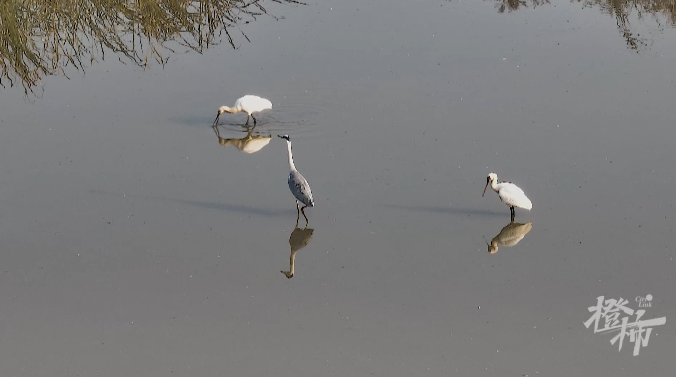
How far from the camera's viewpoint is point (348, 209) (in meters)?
12.7

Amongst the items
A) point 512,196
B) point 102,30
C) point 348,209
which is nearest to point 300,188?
point 348,209

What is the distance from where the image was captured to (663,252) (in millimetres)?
11352

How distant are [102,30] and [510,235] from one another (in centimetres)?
1055

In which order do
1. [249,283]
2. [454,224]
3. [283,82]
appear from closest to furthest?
[249,283] < [454,224] < [283,82]

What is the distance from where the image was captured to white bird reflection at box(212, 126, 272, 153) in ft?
50.4

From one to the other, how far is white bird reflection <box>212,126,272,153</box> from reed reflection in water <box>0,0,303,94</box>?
362 centimetres

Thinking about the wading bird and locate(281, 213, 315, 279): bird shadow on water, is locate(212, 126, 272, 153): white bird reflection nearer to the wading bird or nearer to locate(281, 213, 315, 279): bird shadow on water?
the wading bird

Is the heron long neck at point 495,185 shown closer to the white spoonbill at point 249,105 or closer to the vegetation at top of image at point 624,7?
the white spoonbill at point 249,105

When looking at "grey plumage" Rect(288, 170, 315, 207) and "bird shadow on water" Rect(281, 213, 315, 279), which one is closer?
"bird shadow on water" Rect(281, 213, 315, 279)

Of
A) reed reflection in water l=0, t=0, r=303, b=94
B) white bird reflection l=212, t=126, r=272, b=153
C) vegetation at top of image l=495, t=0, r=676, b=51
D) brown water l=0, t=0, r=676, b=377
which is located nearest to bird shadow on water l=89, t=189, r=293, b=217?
brown water l=0, t=0, r=676, b=377

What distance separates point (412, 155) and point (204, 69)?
5.43m

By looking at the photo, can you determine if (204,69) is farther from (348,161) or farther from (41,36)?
(348,161)

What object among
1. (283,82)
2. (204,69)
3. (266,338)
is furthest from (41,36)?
(266,338)

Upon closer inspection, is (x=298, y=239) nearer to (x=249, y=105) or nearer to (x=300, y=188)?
(x=300, y=188)
